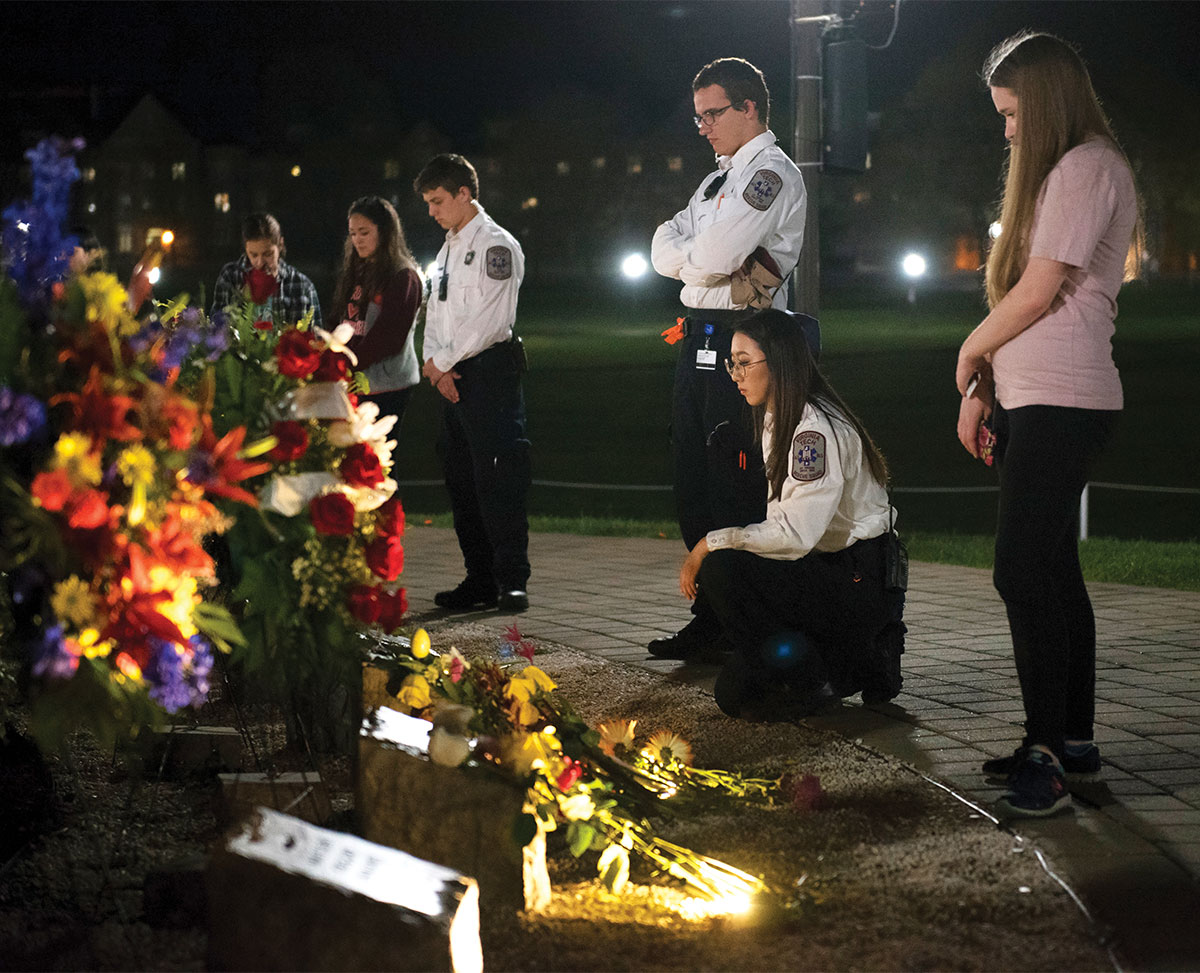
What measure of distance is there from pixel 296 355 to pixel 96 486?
0.62 meters

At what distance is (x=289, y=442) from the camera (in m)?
3.28

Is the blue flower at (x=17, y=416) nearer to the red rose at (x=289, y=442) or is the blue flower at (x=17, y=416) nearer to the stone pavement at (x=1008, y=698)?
the red rose at (x=289, y=442)

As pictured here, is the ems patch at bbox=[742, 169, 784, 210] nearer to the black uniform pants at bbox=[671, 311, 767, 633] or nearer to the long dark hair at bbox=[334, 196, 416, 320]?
the black uniform pants at bbox=[671, 311, 767, 633]

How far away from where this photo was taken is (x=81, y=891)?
12.3ft

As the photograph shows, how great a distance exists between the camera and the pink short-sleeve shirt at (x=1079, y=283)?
13.2 feet

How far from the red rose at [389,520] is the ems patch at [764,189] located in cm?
257

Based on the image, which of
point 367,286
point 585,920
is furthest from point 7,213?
point 367,286

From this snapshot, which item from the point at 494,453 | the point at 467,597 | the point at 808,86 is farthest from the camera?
the point at 808,86

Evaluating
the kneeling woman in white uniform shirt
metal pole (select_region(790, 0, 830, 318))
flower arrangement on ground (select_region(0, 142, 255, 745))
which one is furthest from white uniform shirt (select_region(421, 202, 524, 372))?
flower arrangement on ground (select_region(0, 142, 255, 745))

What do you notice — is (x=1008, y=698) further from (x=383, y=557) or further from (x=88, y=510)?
(x=88, y=510)

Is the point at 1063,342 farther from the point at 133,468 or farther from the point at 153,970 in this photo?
the point at 153,970

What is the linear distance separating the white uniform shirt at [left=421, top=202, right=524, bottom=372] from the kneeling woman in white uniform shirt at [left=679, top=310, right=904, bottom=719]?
7.08 ft

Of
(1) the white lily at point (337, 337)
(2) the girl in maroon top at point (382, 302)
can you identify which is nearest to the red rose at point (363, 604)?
(1) the white lily at point (337, 337)

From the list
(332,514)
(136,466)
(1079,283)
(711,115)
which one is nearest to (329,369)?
(332,514)
